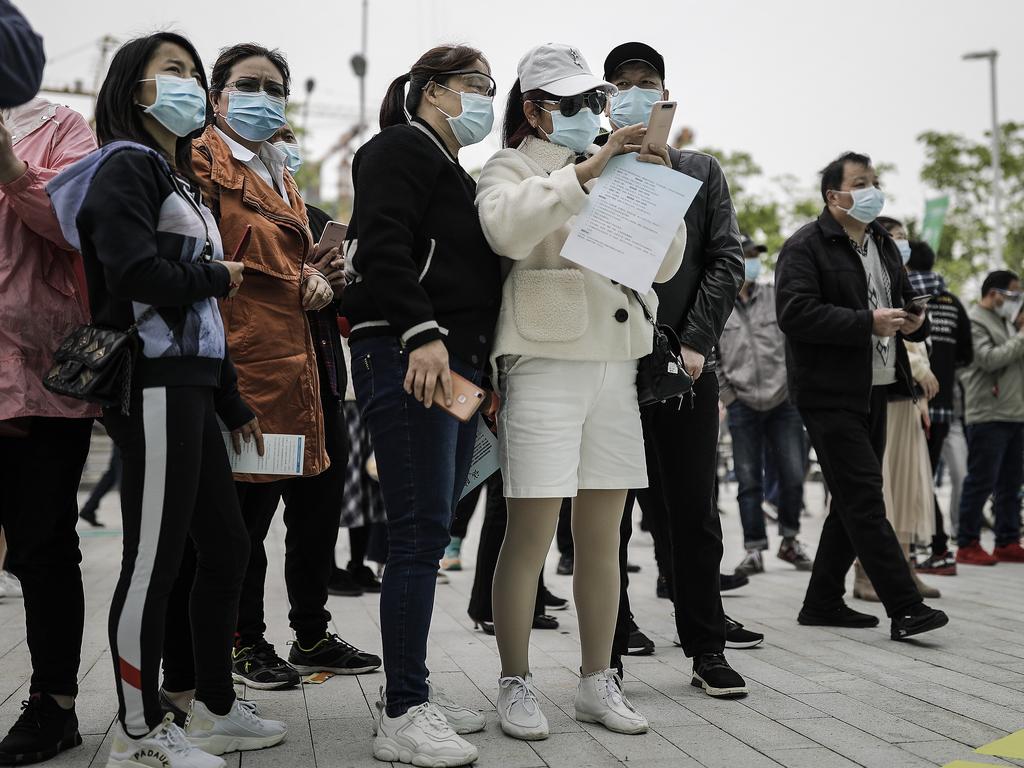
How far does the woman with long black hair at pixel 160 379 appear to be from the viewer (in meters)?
2.99

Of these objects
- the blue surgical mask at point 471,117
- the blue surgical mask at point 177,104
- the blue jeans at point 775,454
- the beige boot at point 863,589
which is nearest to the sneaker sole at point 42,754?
the blue surgical mask at point 177,104

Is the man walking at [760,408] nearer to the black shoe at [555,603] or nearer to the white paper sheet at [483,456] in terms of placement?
the black shoe at [555,603]

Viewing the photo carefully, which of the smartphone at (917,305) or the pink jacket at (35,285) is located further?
the smartphone at (917,305)

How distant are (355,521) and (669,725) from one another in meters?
4.00

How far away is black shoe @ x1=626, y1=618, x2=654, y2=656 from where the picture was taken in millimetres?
4919

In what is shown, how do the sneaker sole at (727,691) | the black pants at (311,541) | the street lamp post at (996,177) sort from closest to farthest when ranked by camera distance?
the sneaker sole at (727,691)
the black pants at (311,541)
the street lamp post at (996,177)

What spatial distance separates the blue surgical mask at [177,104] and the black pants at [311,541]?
4.75ft

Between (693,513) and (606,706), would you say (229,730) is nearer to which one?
(606,706)

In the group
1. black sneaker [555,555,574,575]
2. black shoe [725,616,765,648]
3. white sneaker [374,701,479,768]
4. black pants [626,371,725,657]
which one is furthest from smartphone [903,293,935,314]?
white sneaker [374,701,479,768]

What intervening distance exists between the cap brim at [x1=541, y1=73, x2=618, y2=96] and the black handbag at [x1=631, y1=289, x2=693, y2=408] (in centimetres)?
71

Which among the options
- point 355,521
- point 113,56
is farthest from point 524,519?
point 355,521

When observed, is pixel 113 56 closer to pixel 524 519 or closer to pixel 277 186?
pixel 277 186

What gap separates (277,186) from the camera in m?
4.29

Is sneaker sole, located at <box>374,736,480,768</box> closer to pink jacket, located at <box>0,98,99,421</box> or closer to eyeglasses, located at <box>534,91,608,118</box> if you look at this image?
pink jacket, located at <box>0,98,99,421</box>
